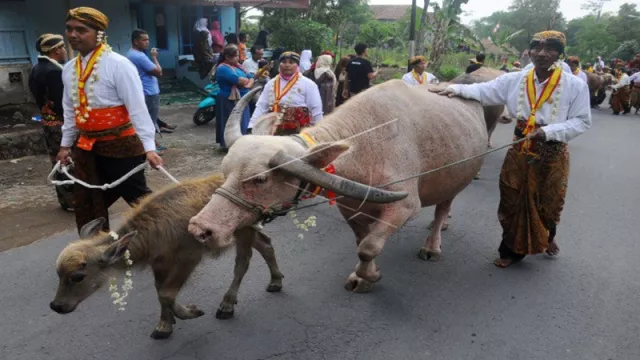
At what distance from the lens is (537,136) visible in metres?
3.58

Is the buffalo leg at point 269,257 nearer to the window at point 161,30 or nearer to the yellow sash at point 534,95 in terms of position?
the yellow sash at point 534,95

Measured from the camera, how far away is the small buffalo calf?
8.79ft

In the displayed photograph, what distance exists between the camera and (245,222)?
2.55 meters

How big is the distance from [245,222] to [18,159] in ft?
20.6

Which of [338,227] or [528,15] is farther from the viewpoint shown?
[528,15]

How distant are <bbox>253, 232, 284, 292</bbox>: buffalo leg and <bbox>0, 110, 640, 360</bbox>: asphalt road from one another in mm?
84

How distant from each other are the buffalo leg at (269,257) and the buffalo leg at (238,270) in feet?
0.38

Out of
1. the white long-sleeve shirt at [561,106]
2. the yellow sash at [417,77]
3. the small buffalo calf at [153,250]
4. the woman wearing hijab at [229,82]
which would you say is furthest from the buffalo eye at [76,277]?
the yellow sash at [417,77]

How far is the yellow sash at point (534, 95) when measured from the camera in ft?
12.3

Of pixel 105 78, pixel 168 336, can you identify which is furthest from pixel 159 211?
pixel 105 78

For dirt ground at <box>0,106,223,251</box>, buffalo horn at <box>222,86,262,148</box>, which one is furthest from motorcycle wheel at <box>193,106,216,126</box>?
buffalo horn at <box>222,86,262,148</box>

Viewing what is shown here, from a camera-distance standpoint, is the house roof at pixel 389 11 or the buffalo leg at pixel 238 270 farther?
the house roof at pixel 389 11

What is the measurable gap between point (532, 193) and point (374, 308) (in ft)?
5.78

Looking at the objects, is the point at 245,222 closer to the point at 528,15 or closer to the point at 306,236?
the point at 306,236
